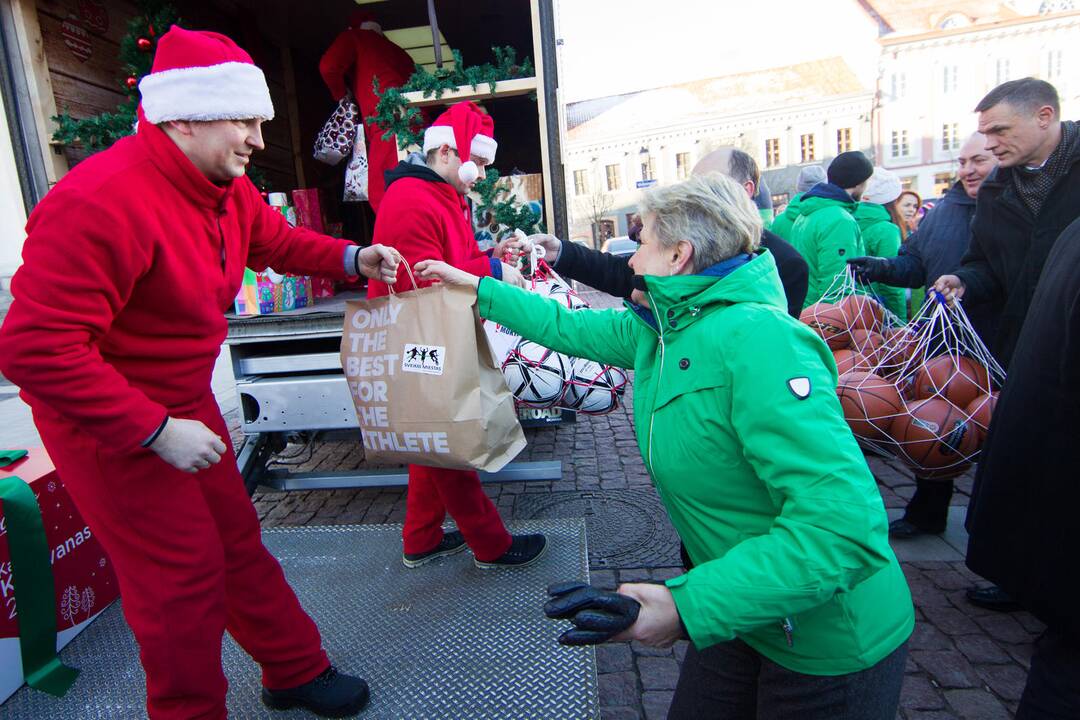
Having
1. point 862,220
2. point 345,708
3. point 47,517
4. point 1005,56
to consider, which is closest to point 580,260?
point 345,708

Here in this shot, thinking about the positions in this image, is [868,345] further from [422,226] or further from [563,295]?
[422,226]

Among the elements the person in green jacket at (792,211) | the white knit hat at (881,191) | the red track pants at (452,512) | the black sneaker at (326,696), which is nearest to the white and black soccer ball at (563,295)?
the red track pants at (452,512)

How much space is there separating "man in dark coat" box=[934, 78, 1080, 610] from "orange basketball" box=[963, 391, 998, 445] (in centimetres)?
43

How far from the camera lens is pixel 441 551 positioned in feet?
10.9

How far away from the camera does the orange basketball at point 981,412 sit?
2.80 metres

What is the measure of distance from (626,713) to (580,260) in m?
1.77

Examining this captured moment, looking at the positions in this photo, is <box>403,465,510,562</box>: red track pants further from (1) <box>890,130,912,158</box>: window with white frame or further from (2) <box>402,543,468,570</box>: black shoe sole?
(1) <box>890,130,912,158</box>: window with white frame

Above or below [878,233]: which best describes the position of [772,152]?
above

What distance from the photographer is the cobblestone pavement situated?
2.40m

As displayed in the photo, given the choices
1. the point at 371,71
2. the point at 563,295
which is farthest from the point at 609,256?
the point at 371,71

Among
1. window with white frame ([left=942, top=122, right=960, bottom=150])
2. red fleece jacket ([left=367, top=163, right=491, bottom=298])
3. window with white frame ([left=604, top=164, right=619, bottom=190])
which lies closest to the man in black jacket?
red fleece jacket ([left=367, top=163, right=491, bottom=298])

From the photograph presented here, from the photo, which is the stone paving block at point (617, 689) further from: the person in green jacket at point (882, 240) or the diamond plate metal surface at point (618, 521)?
the person in green jacket at point (882, 240)

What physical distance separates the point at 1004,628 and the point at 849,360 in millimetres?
1373

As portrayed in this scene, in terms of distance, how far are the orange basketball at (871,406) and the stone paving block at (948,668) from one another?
91cm
